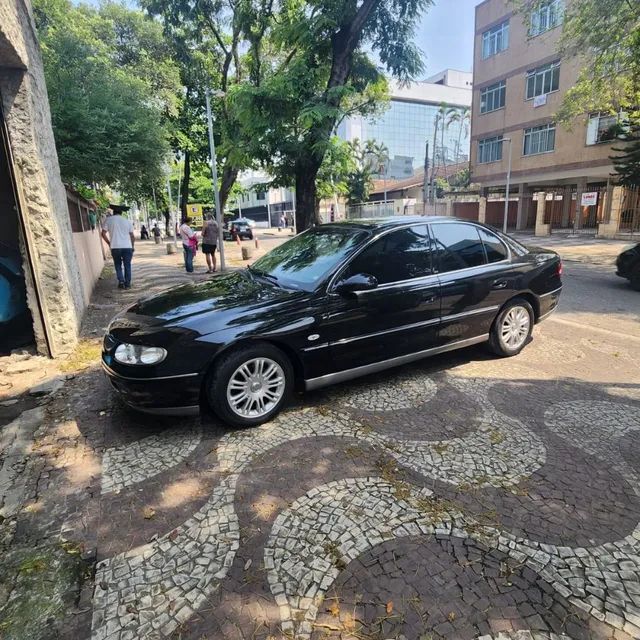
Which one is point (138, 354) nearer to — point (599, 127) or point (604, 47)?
point (604, 47)

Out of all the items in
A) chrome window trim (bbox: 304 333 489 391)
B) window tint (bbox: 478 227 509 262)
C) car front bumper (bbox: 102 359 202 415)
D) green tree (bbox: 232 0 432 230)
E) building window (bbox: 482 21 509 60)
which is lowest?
chrome window trim (bbox: 304 333 489 391)

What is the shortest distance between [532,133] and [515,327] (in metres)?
31.5

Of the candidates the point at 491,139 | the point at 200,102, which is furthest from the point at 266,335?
the point at 491,139

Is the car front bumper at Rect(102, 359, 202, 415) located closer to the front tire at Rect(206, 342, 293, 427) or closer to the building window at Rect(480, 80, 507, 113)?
the front tire at Rect(206, 342, 293, 427)

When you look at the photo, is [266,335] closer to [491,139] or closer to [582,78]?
[582,78]

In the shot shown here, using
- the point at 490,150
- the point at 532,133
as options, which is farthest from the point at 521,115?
the point at 490,150

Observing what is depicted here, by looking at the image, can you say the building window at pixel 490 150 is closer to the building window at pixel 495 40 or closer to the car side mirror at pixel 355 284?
the building window at pixel 495 40

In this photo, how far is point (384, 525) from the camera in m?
2.54

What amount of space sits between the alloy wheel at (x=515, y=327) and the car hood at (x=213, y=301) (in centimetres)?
257

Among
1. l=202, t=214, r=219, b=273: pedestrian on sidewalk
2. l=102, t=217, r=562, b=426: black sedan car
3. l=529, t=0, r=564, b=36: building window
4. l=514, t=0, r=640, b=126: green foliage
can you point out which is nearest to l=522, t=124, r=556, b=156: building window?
l=529, t=0, r=564, b=36: building window

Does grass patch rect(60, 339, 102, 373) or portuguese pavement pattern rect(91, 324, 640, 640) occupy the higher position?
grass patch rect(60, 339, 102, 373)

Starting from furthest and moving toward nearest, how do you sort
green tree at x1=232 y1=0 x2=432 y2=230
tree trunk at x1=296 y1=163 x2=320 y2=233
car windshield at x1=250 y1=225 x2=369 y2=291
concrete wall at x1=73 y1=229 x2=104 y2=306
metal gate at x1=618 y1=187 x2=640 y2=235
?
metal gate at x1=618 y1=187 x2=640 y2=235 → tree trunk at x1=296 y1=163 x2=320 y2=233 → green tree at x1=232 y1=0 x2=432 y2=230 → concrete wall at x1=73 y1=229 x2=104 y2=306 → car windshield at x1=250 y1=225 x2=369 y2=291

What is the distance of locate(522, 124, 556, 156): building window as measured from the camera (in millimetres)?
29453

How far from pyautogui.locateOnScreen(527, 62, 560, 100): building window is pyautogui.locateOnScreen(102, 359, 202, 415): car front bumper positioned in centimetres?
3368
